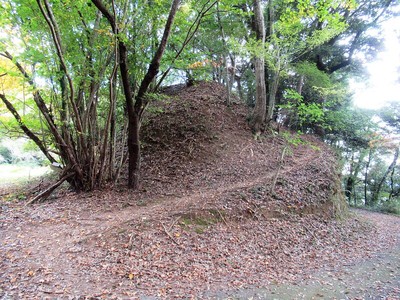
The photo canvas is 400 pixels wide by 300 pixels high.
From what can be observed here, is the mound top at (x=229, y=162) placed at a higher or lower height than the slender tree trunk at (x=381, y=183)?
higher

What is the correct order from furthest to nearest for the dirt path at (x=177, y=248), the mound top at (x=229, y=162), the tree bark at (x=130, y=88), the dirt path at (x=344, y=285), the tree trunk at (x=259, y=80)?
1. the tree trunk at (x=259, y=80)
2. the mound top at (x=229, y=162)
3. the tree bark at (x=130, y=88)
4. the dirt path at (x=344, y=285)
5. the dirt path at (x=177, y=248)

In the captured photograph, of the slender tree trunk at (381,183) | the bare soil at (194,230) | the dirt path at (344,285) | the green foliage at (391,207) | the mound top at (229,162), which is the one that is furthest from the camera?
the slender tree trunk at (381,183)

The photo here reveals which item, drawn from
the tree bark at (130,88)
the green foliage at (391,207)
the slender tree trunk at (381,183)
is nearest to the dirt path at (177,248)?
the tree bark at (130,88)

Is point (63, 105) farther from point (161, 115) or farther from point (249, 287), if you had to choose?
point (249, 287)

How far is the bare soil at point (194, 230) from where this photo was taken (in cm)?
339

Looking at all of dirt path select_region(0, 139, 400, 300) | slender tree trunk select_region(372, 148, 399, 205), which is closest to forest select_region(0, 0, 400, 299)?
dirt path select_region(0, 139, 400, 300)

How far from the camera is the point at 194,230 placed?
4.82 meters

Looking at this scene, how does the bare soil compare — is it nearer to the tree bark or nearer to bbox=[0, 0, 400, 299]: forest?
bbox=[0, 0, 400, 299]: forest

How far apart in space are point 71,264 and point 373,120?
1429 cm

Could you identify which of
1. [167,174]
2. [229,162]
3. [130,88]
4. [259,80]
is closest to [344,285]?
[229,162]

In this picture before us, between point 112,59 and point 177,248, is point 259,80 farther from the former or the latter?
point 177,248

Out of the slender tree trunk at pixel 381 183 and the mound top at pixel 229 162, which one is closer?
the mound top at pixel 229 162

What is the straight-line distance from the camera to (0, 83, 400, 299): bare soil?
3.39 metres

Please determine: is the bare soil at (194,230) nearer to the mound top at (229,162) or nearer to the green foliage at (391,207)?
the mound top at (229,162)
